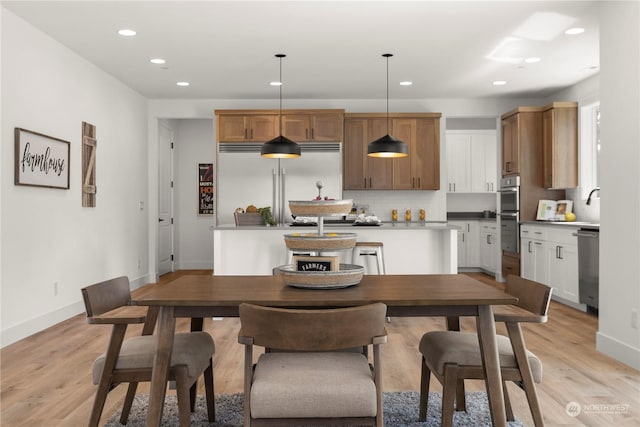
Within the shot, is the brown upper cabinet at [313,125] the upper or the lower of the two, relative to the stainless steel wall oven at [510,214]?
upper

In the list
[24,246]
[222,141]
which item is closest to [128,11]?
[24,246]

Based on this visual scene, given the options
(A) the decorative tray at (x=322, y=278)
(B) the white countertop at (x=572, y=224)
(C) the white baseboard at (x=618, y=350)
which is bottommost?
(C) the white baseboard at (x=618, y=350)

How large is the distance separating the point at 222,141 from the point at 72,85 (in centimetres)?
227

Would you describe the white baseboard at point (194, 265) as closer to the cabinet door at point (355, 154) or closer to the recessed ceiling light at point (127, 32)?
the cabinet door at point (355, 154)

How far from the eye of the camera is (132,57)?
5.66 m

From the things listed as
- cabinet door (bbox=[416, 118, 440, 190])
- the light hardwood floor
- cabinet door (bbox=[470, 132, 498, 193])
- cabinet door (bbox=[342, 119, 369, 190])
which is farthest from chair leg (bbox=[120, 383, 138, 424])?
cabinet door (bbox=[470, 132, 498, 193])

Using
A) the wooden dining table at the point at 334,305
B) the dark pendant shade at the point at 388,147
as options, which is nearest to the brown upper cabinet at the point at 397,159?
the dark pendant shade at the point at 388,147

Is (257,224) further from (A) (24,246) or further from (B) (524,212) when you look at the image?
(B) (524,212)

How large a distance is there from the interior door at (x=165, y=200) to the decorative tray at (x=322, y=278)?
21.3ft

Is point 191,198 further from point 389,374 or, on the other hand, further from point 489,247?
point 389,374

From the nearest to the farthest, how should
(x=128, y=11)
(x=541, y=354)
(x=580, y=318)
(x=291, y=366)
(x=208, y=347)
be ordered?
(x=291, y=366), (x=208, y=347), (x=541, y=354), (x=128, y=11), (x=580, y=318)

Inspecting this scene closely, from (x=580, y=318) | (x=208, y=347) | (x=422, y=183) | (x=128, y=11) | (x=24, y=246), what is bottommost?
(x=580, y=318)

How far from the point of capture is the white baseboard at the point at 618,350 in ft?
11.7

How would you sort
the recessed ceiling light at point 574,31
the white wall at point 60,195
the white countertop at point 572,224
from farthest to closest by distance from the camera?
1. the white countertop at point 572,224
2. the recessed ceiling light at point 574,31
3. the white wall at point 60,195
